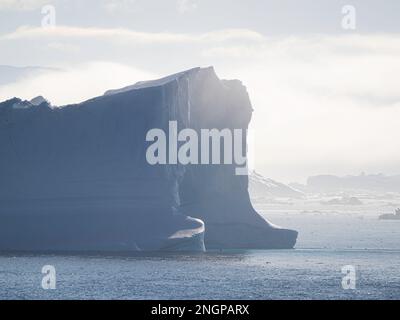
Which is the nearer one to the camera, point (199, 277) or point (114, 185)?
point (199, 277)

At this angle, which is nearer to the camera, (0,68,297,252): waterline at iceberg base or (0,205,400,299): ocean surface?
(0,205,400,299): ocean surface

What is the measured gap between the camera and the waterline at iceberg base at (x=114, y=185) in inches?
3056

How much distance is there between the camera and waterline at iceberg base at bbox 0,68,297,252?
7762 centimetres

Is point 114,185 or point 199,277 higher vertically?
point 114,185

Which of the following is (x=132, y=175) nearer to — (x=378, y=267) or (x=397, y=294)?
(x=378, y=267)

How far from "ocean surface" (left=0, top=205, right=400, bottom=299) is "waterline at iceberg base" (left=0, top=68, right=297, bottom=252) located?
3.72m

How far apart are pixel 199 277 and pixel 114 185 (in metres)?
21.4

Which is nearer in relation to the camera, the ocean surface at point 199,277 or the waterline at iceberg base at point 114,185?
the ocean surface at point 199,277

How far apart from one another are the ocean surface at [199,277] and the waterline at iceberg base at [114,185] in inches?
146

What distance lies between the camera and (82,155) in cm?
8250

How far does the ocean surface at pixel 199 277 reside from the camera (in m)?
52.7

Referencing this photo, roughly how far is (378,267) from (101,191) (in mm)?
27199

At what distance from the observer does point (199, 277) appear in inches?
2409
